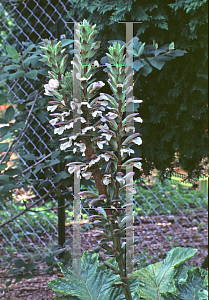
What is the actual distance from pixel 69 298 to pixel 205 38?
1.26 meters

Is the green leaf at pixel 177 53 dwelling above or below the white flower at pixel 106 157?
above

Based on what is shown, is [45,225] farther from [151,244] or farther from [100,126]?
[100,126]

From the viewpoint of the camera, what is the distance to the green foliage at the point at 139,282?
963 millimetres

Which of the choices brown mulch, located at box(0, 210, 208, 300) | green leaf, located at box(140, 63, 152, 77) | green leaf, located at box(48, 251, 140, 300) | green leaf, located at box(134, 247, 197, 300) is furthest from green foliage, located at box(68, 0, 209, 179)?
green leaf, located at box(48, 251, 140, 300)

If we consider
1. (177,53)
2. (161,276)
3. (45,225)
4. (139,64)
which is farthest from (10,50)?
(45,225)

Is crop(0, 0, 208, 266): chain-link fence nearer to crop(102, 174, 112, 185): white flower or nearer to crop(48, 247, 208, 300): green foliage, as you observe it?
crop(48, 247, 208, 300): green foliage

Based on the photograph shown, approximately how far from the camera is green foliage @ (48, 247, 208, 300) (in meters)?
0.96

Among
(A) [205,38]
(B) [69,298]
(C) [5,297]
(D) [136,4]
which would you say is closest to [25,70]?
(D) [136,4]

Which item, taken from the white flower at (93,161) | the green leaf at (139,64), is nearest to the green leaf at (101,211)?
the white flower at (93,161)

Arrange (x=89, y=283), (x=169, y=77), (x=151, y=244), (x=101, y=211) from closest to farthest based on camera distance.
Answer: (x=101, y=211) < (x=89, y=283) < (x=169, y=77) < (x=151, y=244)

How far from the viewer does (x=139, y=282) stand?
1.08 meters

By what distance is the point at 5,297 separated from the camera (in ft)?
5.81

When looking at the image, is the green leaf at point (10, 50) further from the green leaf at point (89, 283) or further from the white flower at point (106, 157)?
the green leaf at point (89, 283)

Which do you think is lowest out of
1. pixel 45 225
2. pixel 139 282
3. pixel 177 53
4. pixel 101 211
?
pixel 45 225
